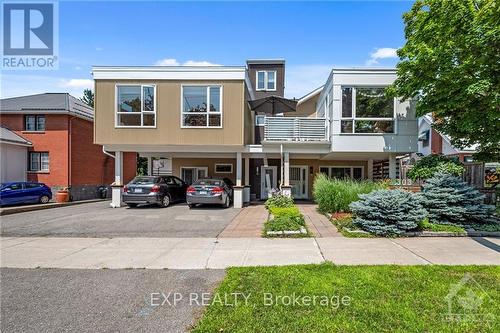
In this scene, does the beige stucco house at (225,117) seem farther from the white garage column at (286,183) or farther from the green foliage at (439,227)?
the green foliage at (439,227)

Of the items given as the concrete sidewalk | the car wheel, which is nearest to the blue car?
the car wheel

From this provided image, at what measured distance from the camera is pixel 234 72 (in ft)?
47.6

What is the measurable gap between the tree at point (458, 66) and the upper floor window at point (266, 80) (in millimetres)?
13705

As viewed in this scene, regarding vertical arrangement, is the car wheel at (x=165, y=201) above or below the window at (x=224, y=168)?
below

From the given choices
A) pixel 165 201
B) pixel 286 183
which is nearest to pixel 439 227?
pixel 286 183

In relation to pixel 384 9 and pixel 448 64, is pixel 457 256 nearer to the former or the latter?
pixel 448 64

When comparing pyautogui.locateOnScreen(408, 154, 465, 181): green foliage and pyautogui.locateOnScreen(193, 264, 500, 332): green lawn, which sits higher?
pyautogui.locateOnScreen(408, 154, 465, 181): green foliage

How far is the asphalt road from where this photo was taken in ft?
11.4

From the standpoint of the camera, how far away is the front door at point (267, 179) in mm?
21047

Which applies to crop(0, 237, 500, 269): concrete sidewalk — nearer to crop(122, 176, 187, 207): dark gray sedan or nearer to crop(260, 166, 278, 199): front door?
crop(122, 176, 187, 207): dark gray sedan

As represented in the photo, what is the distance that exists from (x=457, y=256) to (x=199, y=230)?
21.2 ft

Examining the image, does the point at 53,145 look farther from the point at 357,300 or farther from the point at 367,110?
the point at 357,300

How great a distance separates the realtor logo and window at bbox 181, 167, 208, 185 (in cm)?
1146

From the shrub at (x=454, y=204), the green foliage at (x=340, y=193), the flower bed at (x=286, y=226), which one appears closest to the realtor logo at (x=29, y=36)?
the flower bed at (x=286, y=226)
